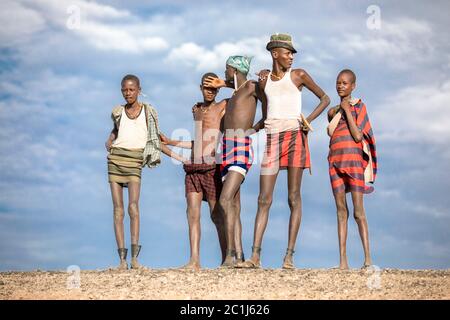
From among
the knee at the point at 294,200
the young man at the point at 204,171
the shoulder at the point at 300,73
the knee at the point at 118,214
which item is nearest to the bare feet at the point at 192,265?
the young man at the point at 204,171

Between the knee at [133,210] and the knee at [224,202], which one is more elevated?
the knee at [133,210]

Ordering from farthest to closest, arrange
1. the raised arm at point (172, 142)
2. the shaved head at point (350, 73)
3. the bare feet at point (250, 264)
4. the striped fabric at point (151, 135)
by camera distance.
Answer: the raised arm at point (172, 142)
the striped fabric at point (151, 135)
the shaved head at point (350, 73)
the bare feet at point (250, 264)

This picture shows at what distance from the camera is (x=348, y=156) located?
1220 cm

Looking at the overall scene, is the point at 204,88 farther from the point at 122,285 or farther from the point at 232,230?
the point at 122,285

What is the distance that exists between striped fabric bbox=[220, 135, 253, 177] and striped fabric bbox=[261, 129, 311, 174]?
25cm

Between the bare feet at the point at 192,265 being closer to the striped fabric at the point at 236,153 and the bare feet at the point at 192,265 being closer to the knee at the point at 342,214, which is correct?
the striped fabric at the point at 236,153

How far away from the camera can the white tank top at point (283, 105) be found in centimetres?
1216

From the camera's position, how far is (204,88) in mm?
12922

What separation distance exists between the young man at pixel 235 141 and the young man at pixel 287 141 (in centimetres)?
29

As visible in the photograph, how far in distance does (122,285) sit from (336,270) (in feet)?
9.65

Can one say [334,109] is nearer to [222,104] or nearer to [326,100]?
[326,100]

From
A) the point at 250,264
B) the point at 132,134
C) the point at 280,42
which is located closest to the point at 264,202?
the point at 250,264

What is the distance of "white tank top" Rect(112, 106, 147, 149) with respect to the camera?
13055mm
